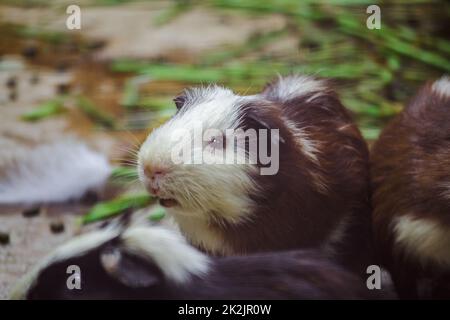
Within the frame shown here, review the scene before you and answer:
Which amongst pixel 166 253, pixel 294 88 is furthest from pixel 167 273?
pixel 294 88

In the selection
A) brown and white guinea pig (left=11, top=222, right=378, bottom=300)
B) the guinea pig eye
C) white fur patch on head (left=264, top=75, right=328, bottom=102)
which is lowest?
brown and white guinea pig (left=11, top=222, right=378, bottom=300)

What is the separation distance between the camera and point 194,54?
178 cm

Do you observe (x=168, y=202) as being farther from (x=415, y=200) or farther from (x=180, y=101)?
(x=415, y=200)

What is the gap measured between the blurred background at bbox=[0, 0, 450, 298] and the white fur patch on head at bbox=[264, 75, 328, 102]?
0.20 ft

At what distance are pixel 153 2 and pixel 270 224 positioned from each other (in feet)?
2.42

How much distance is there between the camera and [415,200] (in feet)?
A: 5.21

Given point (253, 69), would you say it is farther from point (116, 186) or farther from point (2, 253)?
point (2, 253)

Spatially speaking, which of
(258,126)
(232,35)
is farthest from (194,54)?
(258,126)

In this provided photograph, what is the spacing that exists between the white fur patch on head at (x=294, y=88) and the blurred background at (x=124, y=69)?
6 centimetres

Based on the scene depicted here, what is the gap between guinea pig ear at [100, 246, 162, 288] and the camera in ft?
4.81

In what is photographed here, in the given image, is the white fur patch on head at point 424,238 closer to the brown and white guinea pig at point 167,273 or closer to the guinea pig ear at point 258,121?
the brown and white guinea pig at point 167,273

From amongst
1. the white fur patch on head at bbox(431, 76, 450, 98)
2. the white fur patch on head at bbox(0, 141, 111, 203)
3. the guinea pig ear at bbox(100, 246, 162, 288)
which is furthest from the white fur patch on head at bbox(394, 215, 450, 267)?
the white fur patch on head at bbox(0, 141, 111, 203)

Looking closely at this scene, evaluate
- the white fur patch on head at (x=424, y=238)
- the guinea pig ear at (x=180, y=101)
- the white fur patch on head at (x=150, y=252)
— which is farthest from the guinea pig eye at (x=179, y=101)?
the white fur patch on head at (x=424, y=238)

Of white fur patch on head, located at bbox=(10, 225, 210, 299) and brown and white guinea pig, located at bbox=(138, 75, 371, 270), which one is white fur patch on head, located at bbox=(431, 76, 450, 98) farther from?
white fur patch on head, located at bbox=(10, 225, 210, 299)
